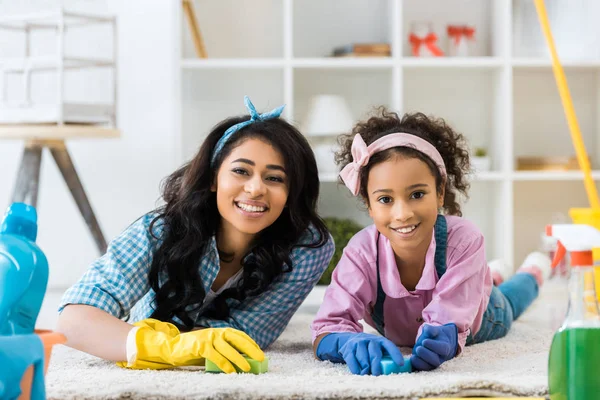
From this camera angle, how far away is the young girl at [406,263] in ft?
4.48

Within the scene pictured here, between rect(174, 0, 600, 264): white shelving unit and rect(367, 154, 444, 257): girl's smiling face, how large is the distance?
5.25 feet

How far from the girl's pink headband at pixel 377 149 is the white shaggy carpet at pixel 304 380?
0.35 metres

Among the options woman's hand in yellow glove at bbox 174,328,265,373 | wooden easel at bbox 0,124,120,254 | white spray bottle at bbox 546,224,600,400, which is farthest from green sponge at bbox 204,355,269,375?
wooden easel at bbox 0,124,120,254

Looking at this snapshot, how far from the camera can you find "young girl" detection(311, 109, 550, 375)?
4.48 ft

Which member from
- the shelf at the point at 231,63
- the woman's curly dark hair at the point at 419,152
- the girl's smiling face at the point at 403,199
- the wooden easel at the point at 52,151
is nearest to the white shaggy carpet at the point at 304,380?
the girl's smiling face at the point at 403,199

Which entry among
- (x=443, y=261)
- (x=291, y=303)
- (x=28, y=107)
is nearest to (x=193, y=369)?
(x=291, y=303)

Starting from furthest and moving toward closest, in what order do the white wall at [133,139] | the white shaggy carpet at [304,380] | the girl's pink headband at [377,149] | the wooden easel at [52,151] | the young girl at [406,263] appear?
the white wall at [133,139] → the wooden easel at [52,151] → the girl's pink headband at [377,149] → the young girl at [406,263] → the white shaggy carpet at [304,380]

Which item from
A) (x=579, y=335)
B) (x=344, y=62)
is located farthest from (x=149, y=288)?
(x=344, y=62)

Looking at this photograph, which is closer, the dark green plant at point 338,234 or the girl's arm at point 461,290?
the girl's arm at point 461,290

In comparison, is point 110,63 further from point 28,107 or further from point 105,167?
point 105,167

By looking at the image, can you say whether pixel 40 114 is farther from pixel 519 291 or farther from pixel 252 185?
pixel 519 291

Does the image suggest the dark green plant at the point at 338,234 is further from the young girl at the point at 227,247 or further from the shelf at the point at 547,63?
the young girl at the point at 227,247

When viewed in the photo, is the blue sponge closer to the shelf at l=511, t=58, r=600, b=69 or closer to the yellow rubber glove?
the yellow rubber glove

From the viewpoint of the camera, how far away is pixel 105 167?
3096mm
